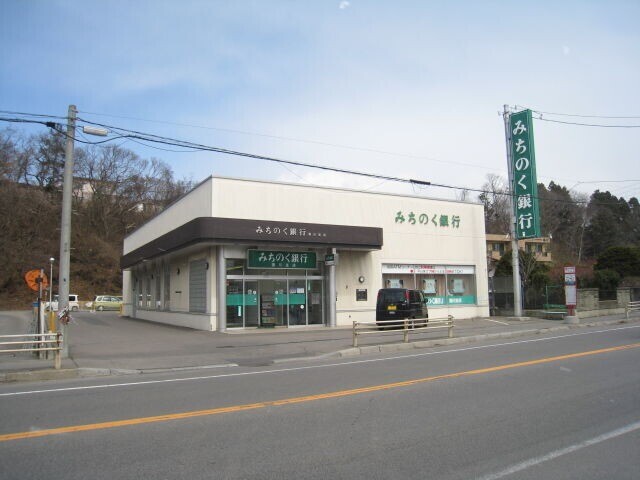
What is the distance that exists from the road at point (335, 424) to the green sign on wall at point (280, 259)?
1157 centimetres

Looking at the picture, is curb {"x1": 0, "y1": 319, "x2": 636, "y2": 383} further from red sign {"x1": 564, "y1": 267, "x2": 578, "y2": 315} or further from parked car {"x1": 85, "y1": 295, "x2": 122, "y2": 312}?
parked car {"x1": 85, "y1": 295, "x2": 122, "y2": 312}

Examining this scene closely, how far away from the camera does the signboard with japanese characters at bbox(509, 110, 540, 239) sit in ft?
93.8

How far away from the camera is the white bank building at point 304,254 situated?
22.5 meters

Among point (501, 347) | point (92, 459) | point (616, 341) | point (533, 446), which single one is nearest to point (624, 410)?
point (533, 446)

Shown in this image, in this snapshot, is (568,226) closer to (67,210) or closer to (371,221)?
(371,221)

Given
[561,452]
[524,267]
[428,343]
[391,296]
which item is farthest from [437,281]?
[524,267]

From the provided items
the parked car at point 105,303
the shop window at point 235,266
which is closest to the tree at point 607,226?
the parked car at point 105,303

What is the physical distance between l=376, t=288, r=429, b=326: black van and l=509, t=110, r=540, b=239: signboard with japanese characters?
8.97m

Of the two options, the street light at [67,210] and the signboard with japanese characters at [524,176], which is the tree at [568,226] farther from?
the street light at [67,210]

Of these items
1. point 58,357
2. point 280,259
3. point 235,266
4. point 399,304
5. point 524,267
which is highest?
point 524,267

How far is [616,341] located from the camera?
16.6 meters

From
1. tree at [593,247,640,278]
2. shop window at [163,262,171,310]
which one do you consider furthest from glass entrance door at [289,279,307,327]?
tree at [593,247,640,278]

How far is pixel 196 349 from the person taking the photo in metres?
16.6

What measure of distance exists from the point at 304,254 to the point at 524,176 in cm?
1388
